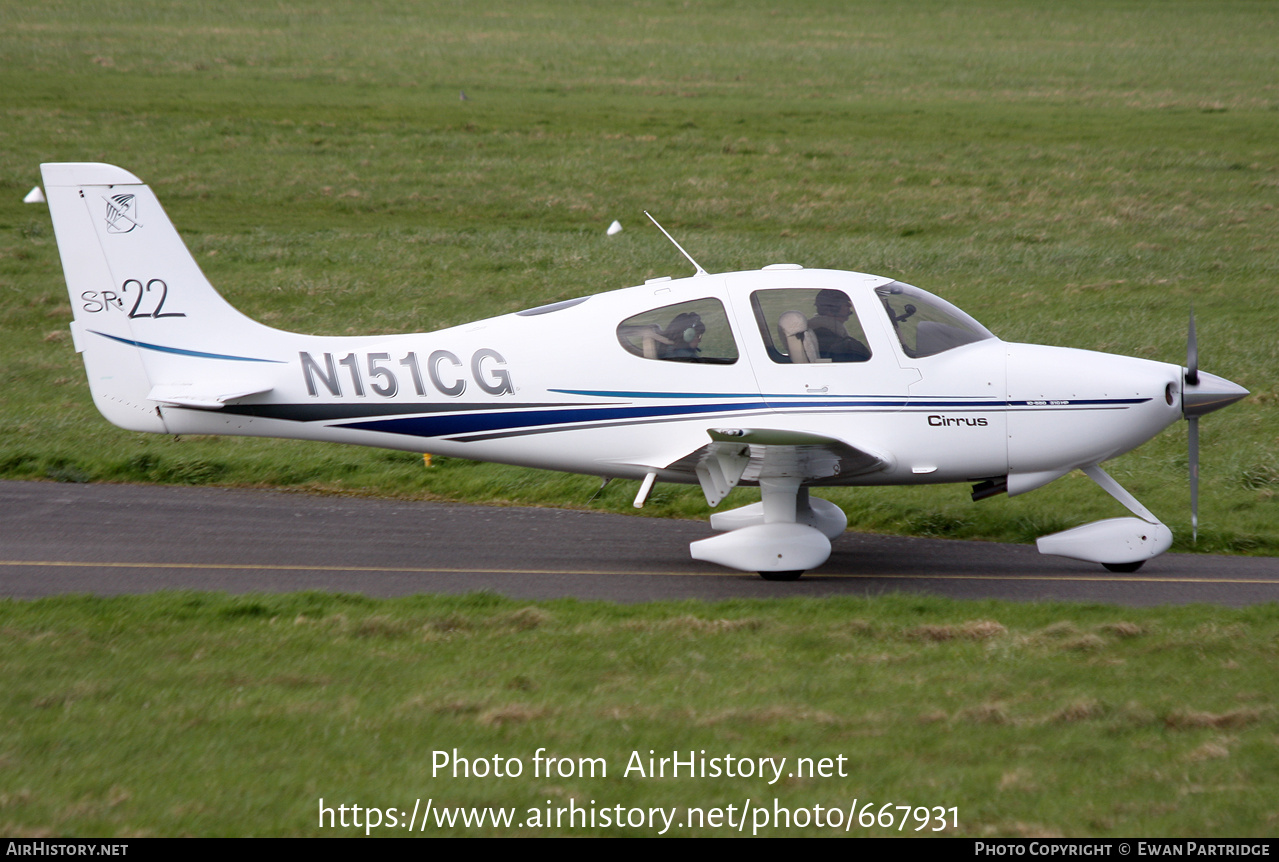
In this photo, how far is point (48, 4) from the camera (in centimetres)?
5038

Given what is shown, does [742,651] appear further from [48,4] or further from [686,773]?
[48,4]

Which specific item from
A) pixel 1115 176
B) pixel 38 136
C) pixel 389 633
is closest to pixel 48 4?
pixel 38 136

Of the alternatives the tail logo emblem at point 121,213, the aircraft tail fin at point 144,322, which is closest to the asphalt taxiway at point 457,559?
the aircraft tail fin at point 144,322

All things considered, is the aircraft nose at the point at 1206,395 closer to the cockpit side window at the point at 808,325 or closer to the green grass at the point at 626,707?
the green grass at the point at 626,707

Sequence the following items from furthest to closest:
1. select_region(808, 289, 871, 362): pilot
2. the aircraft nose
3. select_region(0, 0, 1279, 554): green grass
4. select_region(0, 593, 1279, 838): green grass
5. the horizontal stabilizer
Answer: select_region(0, 0, 1279, 554): green grass, the horizontal stabilizer, select_region(808, 289, 871, 362): pilot, the aircraft nose, select_region(0, 593, 1279, 838): green grass

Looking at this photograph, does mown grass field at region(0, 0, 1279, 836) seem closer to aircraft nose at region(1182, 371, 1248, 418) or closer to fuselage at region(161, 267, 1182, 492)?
fuselage at region(161, 267, 1182, 492)

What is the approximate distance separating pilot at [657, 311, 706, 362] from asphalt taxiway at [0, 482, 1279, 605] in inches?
72.1

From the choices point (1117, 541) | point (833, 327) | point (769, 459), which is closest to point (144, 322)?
point (769, 459)

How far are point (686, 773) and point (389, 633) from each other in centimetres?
286

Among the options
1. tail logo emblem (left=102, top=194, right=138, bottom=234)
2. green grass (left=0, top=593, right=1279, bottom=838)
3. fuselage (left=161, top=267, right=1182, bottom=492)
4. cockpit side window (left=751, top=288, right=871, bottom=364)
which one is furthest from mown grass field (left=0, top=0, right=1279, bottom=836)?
tail logo emblem (left=102, top=194, right=138, bottom=234)

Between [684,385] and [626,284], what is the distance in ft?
31.3

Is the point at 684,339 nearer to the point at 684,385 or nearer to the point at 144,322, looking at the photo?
the point at 684,385

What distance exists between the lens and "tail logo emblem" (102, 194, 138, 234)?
9781mm

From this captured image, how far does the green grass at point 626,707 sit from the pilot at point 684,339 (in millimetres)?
2056
